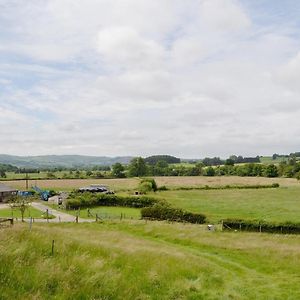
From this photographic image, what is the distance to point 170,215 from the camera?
66562 millimetres

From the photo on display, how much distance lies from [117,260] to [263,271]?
12.5m

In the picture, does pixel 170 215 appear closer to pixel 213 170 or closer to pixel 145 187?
pixel 145 187

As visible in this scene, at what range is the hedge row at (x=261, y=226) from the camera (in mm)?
52969

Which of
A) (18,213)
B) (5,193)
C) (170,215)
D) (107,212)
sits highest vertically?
(5,193)

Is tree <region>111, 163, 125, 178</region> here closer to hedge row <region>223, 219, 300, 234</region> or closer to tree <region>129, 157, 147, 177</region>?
tree <region>129, 157, 147, 177</region>

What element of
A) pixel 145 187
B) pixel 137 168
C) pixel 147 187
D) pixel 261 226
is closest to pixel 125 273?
pixel 261 226

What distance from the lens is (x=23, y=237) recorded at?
1970cm

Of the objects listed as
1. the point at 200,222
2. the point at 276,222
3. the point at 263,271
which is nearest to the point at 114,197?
the point at 200,222

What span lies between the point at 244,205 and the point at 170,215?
22.9 m

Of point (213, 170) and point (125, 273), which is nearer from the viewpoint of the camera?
point (125, 273)

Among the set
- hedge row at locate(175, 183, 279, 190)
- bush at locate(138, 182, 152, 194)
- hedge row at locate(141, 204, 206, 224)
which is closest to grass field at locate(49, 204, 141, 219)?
hedge row at locate(141, 204, 206, 224)

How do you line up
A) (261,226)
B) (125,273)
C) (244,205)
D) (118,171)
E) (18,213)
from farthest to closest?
(118,171) < (244,205) < (18,213) < (261,226) < (125,273)

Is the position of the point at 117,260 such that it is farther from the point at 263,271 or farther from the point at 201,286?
the point at 263,271

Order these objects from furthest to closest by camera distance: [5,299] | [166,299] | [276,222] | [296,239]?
[276,222] < [296,239] < [166,299] < [5,299]
